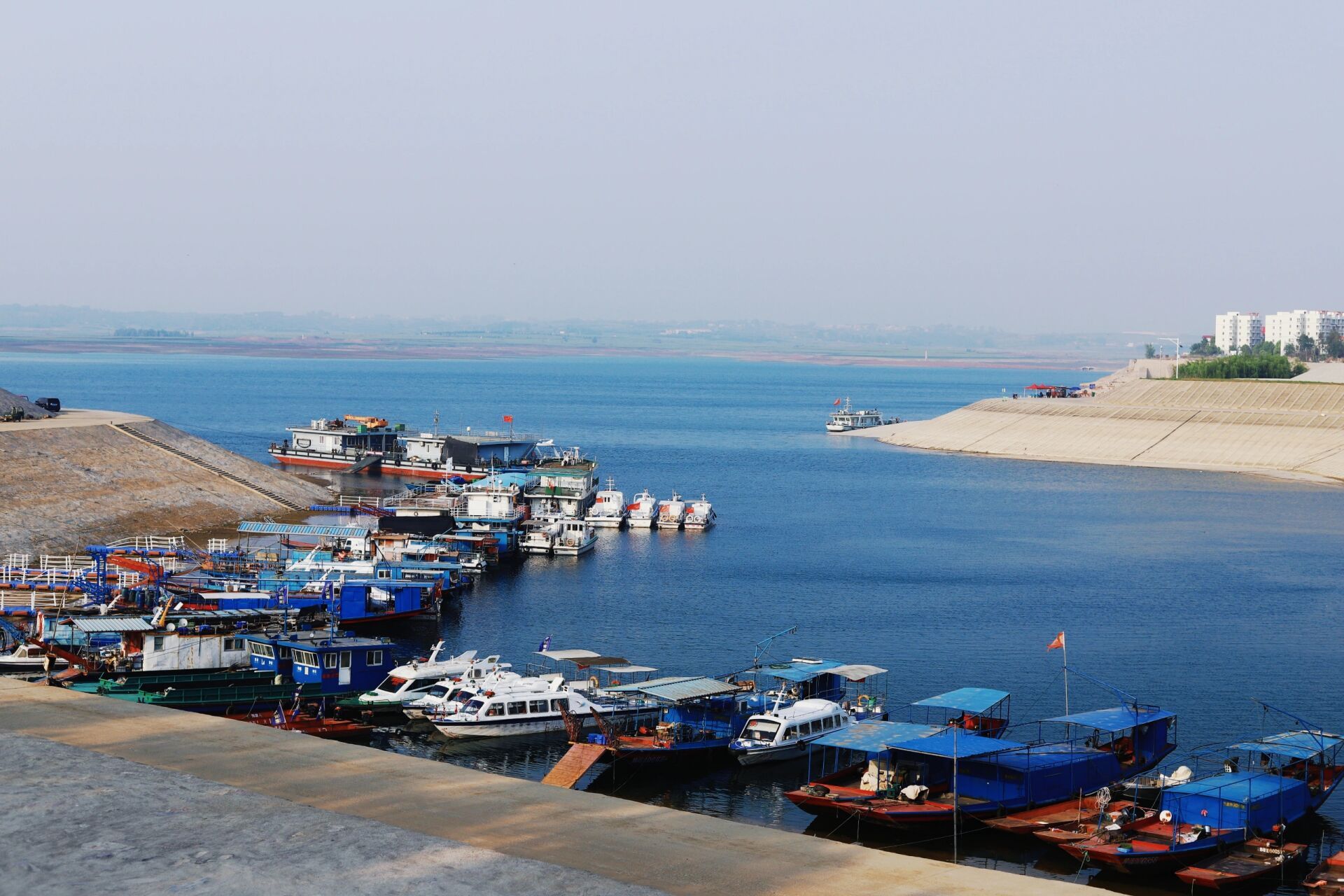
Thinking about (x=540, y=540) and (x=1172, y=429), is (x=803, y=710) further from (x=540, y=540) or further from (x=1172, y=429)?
(x=1172, y=429)

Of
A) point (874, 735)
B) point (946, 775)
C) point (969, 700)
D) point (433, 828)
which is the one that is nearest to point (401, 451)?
point (969, 700)

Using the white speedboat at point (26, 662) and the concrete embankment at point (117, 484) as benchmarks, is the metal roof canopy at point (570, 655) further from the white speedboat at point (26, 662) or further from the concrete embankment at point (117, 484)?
the concrete embankment at point (117, 484)

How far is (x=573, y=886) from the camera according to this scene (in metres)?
13.2

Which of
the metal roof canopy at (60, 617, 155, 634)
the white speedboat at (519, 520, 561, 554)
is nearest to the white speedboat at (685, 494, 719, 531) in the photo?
the white speedboat at (519, 520, 561, 554)

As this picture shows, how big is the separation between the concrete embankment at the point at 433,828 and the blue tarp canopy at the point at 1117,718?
12.2 metres

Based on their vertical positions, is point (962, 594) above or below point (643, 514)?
below

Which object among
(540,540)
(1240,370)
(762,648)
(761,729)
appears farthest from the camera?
(1240,370)

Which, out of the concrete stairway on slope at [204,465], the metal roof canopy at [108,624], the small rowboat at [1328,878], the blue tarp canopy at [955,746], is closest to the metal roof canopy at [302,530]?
the concrete stairway on slope at [204,465]

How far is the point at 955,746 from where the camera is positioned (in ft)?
81.7

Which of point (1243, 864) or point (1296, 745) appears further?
point (1296, 745)

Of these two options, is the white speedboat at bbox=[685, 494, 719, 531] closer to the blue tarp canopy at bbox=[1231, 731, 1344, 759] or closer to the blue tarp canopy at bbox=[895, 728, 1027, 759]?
the blue tarp canopy at bbox=[895, 728, 1027, 759]

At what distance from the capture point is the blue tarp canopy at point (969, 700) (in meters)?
28.3

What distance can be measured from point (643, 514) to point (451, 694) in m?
36.9

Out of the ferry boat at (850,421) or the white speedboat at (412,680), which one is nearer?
the white speedboat at (412,680)
